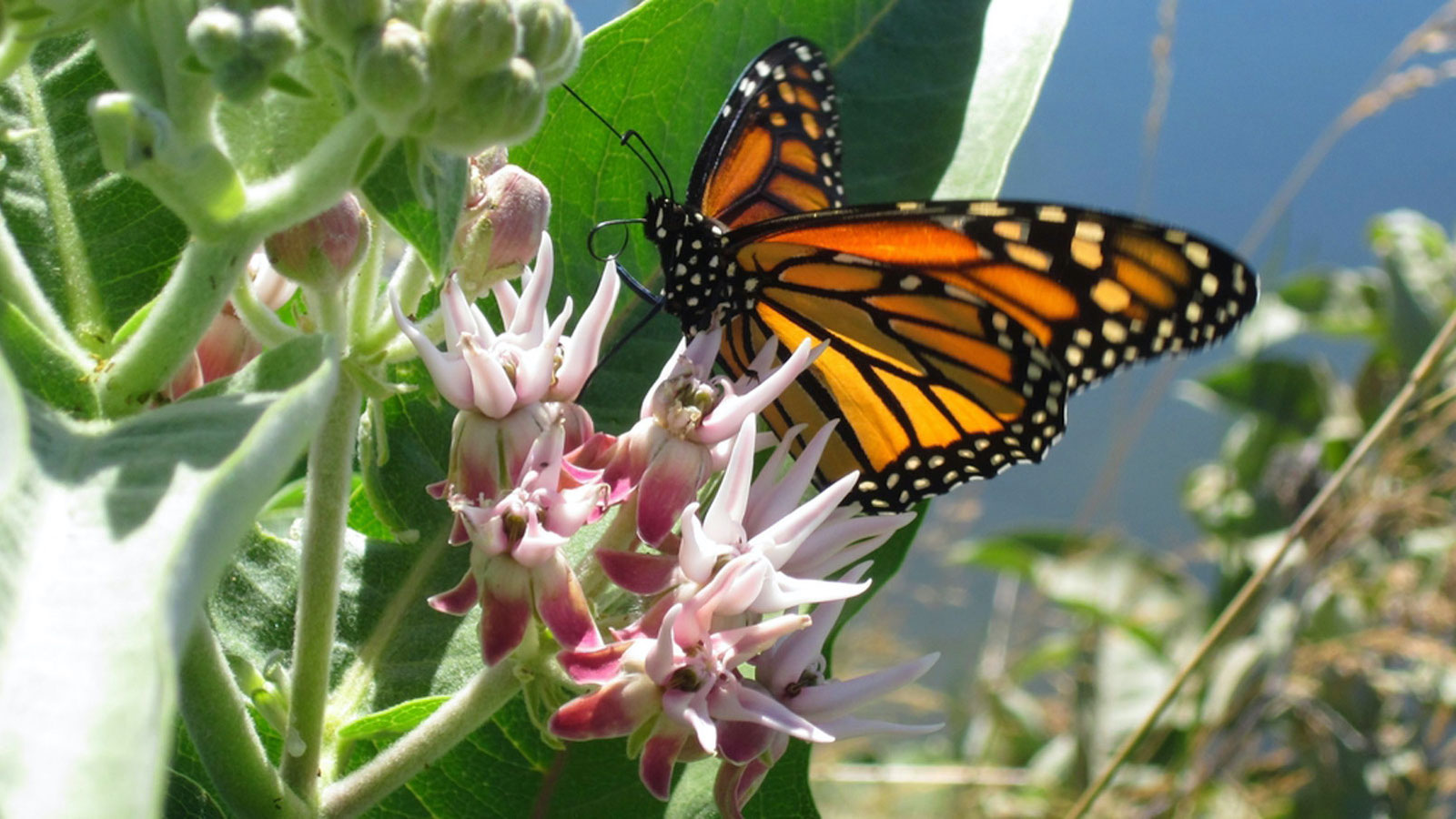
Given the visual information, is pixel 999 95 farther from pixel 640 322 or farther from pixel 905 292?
pixel 640 322

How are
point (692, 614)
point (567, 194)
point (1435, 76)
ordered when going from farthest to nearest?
1. point (1435, 76)
2. point (567, 194)
3. point (692, 614)

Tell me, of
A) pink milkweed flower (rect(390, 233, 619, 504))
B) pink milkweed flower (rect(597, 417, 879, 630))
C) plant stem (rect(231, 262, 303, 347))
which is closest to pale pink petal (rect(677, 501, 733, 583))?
pink milkweed flower (rect(597, 417, 879, 630))

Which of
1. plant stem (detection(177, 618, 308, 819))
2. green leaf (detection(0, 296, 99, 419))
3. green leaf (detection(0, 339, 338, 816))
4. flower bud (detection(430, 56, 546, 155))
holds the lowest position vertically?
plant stem (detection(177, 618, 308, 819))

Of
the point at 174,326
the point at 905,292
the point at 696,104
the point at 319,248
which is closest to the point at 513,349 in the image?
the point at 319,248

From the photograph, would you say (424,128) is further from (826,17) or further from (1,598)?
(826,17)

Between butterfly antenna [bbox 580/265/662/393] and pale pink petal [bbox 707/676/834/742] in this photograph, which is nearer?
pale pink petal [bbox 707/676/834/742]

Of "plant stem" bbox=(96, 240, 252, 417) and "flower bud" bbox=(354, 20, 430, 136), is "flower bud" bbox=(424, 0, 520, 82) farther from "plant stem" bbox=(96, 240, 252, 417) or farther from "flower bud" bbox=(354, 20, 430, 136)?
"plant stem" bbox=(96, 240, 252, 417)

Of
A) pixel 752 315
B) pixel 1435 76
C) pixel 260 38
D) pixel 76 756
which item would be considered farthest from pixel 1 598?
pixel 1435 76
